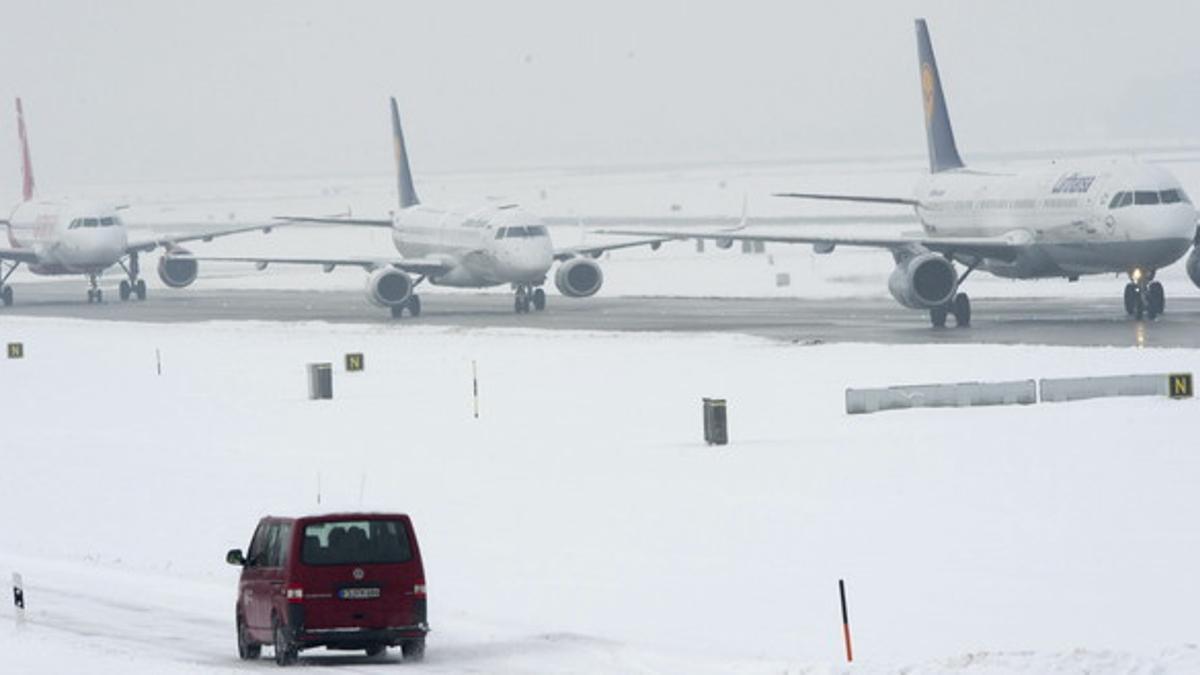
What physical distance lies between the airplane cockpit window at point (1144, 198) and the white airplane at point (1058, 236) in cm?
3

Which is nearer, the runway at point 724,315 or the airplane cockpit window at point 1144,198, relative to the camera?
the runway at point 724,315

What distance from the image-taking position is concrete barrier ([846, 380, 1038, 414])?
151ft

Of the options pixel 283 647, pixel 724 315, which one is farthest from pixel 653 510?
pixel 724 315

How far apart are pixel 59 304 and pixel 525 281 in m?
32.5

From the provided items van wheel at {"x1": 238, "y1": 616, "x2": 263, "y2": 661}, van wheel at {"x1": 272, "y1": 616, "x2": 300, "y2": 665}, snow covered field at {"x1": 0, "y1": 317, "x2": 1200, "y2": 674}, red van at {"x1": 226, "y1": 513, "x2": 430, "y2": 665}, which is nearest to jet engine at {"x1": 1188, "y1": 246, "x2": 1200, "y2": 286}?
snow covered field at {"x1": 0, "y1": 317, "x2": 1200, "y2": 674}

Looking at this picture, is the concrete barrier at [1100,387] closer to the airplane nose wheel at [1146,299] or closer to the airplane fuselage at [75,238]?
the airplane nose wheel at [1146,299]

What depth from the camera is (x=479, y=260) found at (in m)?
90.9

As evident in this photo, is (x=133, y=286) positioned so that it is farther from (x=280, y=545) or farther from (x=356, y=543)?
(x=356, y=543)

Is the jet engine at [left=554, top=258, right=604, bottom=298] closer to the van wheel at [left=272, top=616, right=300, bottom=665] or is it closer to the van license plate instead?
the van wheel at [left=272, top=616, right=300, bottom=665]

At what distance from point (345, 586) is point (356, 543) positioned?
1.89 feet

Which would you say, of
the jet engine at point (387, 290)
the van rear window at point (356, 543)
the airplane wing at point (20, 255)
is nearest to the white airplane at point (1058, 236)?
the jet engine at point (387, 290)

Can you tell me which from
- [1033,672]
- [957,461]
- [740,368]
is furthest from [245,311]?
[1033,672]

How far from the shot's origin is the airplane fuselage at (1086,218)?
2662 inches

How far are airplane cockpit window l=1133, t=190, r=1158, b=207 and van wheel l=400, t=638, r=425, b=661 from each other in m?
46.2
